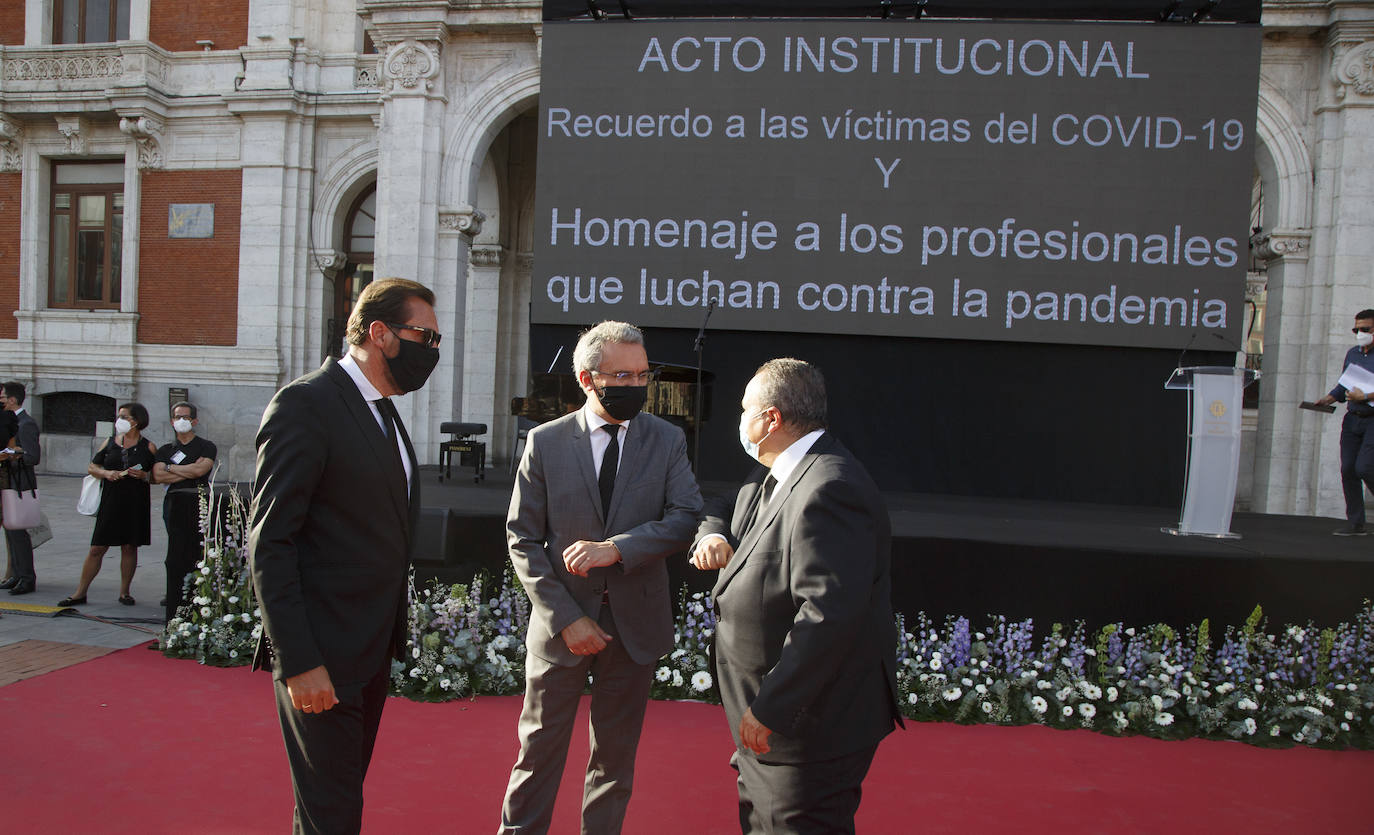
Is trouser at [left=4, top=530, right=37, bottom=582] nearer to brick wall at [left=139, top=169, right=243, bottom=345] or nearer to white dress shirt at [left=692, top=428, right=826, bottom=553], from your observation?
white dress shirt at [left=692, top=428, right=826, bottom=553]

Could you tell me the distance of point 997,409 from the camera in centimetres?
897

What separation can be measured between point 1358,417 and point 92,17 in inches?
821

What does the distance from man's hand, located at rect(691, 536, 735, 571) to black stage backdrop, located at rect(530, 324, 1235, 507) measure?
592 cm

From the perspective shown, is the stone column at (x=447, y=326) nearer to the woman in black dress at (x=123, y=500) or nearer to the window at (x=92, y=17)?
the woman in black dress at (x=123, y=500)

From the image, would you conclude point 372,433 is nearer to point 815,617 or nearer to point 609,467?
point 609,467

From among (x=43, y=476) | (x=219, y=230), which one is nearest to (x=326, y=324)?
(x=219, y=230)

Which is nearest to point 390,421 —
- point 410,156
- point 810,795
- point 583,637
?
point 583,637

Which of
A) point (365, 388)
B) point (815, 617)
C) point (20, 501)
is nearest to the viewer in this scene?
point (815, 617)

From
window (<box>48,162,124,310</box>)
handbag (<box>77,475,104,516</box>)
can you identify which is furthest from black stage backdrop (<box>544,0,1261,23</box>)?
window (<box>48,162,124,310</box>)

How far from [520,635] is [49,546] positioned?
24.0 feet

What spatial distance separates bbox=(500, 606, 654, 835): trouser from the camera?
282 cm

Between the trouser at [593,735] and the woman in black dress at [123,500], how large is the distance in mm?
5558

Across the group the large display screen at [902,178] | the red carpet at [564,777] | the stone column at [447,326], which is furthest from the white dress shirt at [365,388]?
the stone column at [447,326]

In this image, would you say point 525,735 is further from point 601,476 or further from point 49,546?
point 49,546
